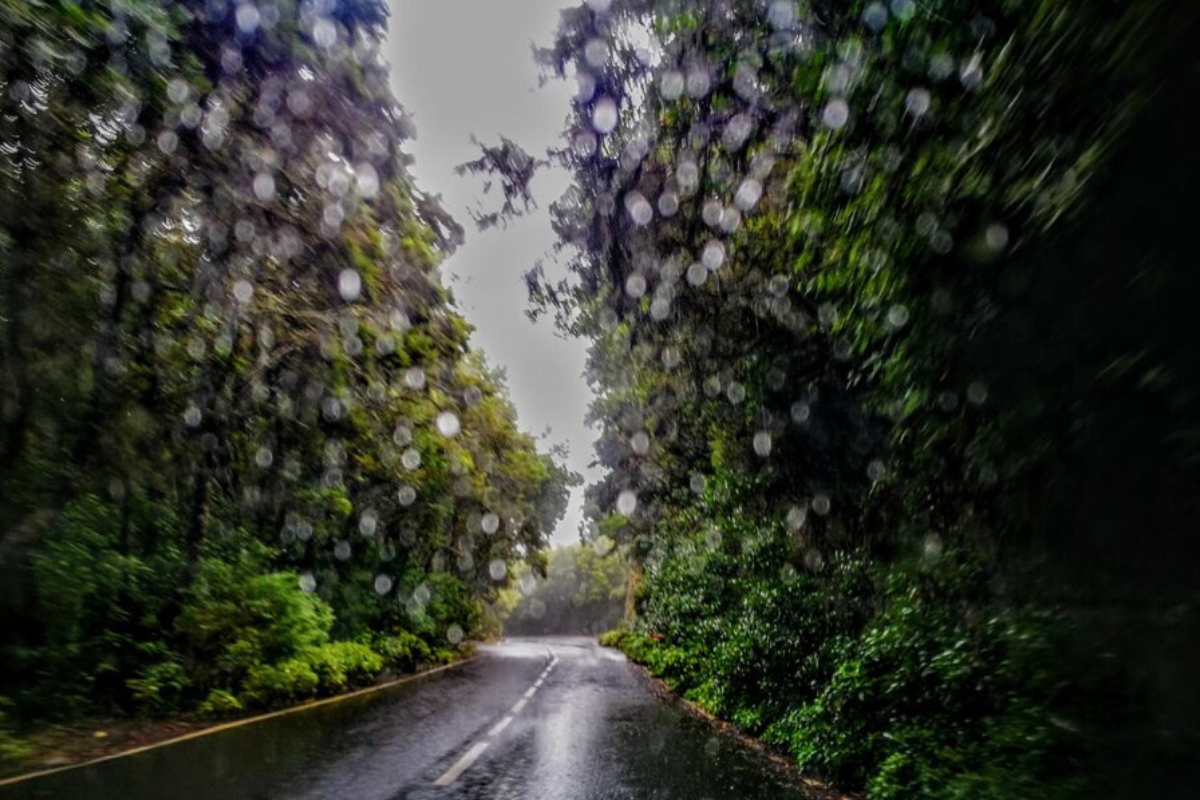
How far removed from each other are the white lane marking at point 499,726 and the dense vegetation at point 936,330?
3317 millimetres

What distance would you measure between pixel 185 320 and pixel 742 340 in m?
7.34

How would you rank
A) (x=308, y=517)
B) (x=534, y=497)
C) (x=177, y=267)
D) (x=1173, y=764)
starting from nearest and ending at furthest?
(x=1173, y=764)
(x=177, y=267)
(x=308, y=517)
(x=534, y=497)

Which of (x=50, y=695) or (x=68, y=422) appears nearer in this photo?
(x=50, y=695)

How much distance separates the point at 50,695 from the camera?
8641mm

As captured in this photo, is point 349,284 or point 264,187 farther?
point 349,284

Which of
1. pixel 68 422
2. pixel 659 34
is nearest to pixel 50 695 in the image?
Result: pixel 68 422

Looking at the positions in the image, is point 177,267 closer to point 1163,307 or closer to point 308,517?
point 308,517

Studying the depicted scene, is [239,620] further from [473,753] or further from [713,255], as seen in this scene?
[713,255]

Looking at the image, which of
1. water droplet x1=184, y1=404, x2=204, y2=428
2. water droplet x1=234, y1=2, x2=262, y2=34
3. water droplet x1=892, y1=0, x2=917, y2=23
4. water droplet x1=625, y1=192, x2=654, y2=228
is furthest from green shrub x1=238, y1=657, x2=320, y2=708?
water droplet x1=892, y1=0, x2=917, y2=23

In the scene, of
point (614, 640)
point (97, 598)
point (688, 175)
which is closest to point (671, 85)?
point (688, 175)

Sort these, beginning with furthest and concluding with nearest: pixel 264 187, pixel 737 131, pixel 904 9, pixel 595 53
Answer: pixel 264 187 → pixel 595 53 → pixel 737 131 → pixel 904 9

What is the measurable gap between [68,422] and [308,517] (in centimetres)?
854

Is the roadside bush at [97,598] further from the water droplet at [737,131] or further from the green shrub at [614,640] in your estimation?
the green shrub at [614,640]

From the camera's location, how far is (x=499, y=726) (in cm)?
1012
